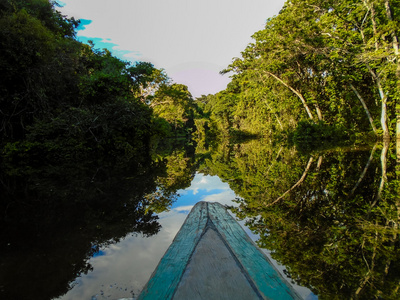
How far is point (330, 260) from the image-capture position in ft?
8.91

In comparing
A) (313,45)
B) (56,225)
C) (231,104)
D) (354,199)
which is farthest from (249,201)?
(231,104)

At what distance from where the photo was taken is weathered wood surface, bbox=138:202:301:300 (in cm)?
112

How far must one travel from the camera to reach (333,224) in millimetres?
3707

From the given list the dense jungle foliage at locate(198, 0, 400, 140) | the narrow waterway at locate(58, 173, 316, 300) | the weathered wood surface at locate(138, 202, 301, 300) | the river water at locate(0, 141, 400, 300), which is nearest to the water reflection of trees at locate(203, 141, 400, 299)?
the river water at locate(0, 141, 400, 300)

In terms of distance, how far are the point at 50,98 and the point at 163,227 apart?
10.6 meters

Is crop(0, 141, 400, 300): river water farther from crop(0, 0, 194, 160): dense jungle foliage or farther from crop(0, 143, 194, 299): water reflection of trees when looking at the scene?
crop(0, 0, 194, 160): dense jungle foliage

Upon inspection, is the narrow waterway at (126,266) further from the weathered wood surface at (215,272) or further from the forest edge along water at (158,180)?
the weathered wood surface at (215,272)

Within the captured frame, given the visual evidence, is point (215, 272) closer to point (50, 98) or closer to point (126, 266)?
point (126, 266)

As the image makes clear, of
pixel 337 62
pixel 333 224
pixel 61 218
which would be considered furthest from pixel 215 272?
pixel 337 62

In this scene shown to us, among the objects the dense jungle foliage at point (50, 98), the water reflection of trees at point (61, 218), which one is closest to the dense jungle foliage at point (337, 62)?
the dense jungle foliage at point (50, 98)

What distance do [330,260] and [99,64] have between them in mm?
17459

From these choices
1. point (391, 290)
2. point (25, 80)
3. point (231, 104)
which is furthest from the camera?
point (231, 104)

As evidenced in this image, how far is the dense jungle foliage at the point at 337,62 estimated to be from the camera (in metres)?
9.08

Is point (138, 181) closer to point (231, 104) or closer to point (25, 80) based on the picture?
point (25, 80)
